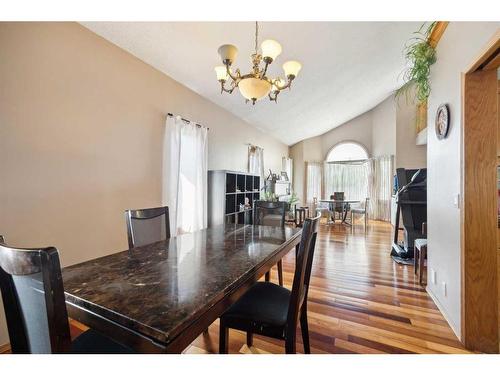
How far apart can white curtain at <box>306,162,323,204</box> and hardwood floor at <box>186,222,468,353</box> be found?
4.70 metres

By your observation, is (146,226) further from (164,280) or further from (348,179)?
(348,179)

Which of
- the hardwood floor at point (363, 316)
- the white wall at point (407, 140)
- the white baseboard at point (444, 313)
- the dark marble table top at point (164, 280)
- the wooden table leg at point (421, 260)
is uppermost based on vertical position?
the white wall at point (407, 140)

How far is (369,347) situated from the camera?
1635 millimetres

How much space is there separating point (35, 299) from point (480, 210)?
7.89 ft

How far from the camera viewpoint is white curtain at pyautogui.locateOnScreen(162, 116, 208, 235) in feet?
9.50

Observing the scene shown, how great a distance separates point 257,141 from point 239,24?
3.45 meters

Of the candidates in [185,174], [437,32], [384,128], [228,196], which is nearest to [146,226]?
[185,174]

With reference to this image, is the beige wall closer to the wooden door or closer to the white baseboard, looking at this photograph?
the wooden door

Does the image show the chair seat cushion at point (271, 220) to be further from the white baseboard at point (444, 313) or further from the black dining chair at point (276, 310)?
the white baseboard at point (444, 313)

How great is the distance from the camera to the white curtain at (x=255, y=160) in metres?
5.23

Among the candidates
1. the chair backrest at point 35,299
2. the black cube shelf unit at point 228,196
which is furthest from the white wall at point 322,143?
the chair backrest at point 35,299

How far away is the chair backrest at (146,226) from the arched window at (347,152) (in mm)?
7409

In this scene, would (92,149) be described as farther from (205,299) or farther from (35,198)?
(205,299)

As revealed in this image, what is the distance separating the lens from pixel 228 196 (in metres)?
3.96
